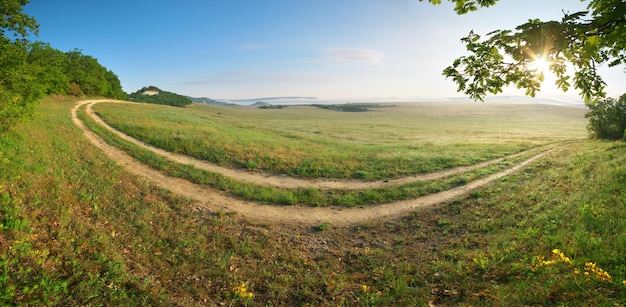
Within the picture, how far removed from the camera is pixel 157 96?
526ft

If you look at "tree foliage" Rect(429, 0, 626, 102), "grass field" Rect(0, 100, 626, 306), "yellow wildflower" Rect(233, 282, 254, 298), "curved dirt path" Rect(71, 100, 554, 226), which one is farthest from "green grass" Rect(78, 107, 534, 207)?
"tree foliage" Rect(429, 0, 626, 102)

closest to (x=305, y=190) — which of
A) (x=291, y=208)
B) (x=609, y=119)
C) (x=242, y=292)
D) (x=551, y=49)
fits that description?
(x=291, y=208)

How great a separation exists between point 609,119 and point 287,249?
120 feet

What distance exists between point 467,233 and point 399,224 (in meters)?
2.86

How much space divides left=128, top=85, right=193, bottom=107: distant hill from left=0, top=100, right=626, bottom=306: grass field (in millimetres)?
150285

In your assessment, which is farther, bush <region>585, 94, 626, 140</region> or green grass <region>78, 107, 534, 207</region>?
bush <region>585, 94, 626, 140</region>

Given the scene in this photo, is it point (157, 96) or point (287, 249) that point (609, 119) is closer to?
point (287, 249)

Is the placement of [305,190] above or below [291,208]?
above

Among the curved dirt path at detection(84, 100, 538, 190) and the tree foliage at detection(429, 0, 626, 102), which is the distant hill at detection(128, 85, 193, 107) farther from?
the tree foliage at detection(429, 0, 626, 102)

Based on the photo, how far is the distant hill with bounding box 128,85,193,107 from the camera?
486ft

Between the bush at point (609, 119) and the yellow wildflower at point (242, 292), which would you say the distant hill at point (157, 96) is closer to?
the bush at point (609, 119)

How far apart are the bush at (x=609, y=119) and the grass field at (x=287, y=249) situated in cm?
1880

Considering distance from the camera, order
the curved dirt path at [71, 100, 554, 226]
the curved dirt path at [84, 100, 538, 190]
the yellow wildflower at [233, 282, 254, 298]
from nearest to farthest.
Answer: the yellow wildflower at [233, 282, 254, 298], the curved dirt path at [71, 100, 554, 226], the curved dirt path at [84, 100, 538, 190]

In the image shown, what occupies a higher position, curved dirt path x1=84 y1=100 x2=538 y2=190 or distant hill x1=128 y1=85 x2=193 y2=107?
distant hill x1=128 y1=85 x2=193 y2=107
